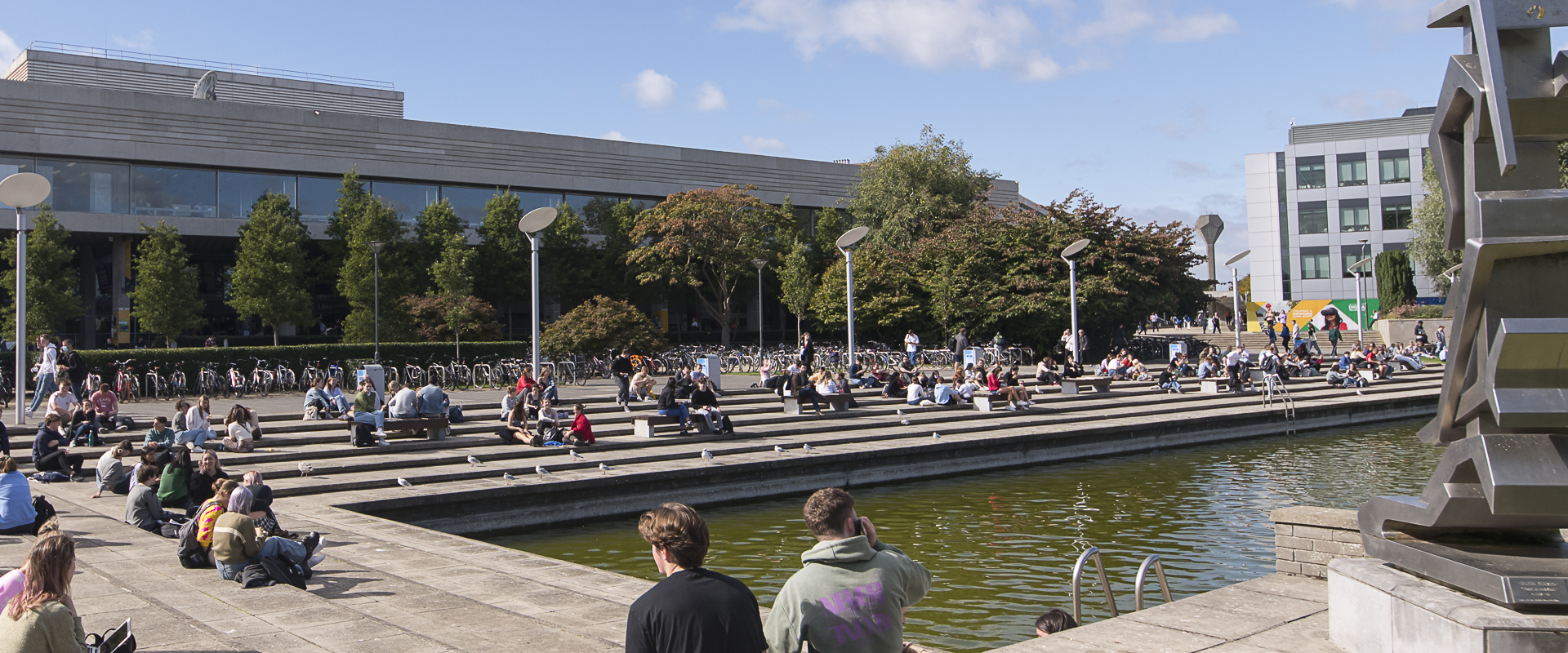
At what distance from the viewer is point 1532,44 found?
4875mm

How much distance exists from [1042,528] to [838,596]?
31.6 ft

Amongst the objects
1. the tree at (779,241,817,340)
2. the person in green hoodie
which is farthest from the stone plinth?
the tree at (779,241,817,340)

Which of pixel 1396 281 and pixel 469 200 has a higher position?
pixel 469 200

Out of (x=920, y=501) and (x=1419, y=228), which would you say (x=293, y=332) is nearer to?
(x=920, y=501)

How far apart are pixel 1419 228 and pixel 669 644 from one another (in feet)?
185

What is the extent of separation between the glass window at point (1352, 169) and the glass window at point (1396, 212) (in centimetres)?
177

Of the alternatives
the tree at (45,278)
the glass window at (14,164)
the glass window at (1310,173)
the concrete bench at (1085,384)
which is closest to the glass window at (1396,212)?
the glass window at (1310,173)

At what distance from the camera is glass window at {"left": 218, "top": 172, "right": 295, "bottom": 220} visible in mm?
35375

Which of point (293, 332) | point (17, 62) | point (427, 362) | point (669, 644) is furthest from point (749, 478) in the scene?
point (17, 62)

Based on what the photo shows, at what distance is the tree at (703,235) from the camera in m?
38.2

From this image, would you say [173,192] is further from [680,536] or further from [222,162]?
[680,536]

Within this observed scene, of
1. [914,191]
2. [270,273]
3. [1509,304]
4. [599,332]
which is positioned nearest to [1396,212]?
[914,191]

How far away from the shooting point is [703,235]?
38.3 m

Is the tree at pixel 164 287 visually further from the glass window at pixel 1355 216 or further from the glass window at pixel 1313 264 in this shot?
the glass window at pixel 1355 216
